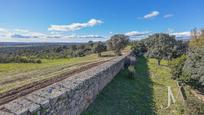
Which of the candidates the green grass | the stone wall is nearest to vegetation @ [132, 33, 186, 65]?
the green grass

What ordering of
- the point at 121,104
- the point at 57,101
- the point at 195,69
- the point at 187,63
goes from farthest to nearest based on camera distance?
the point at 187,63
the point at 195,69
the point at 121,104
the point at 57,101

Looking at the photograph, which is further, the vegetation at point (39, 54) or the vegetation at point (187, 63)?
the vegetation at point (39, 54)

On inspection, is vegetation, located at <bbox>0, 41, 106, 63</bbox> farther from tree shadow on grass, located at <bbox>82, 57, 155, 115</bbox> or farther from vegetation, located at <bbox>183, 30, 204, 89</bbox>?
tree shadow on grass, located at <bbox>82, 57, 155, 115</bbox>

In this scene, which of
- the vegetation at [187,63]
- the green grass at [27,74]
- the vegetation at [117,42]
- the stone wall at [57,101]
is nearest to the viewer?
the stone wall at [57,101]

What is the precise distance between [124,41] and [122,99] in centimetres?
2823

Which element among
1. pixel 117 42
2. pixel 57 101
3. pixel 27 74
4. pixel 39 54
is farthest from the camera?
pixel 39 54

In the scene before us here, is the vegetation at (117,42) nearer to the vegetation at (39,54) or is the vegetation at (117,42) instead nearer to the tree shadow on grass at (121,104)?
the vegetation at (39,54)

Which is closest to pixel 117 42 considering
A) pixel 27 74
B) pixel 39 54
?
pixel 27 74

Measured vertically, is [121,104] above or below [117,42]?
below

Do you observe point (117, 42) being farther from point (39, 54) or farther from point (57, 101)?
point (57, 101)

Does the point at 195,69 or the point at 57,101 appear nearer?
the point at 57,101

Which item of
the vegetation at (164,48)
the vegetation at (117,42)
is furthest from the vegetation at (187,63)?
the vegetation at (117,42)

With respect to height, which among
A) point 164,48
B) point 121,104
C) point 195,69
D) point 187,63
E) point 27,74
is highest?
point 164,48

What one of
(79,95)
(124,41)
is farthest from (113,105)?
(124,41)
